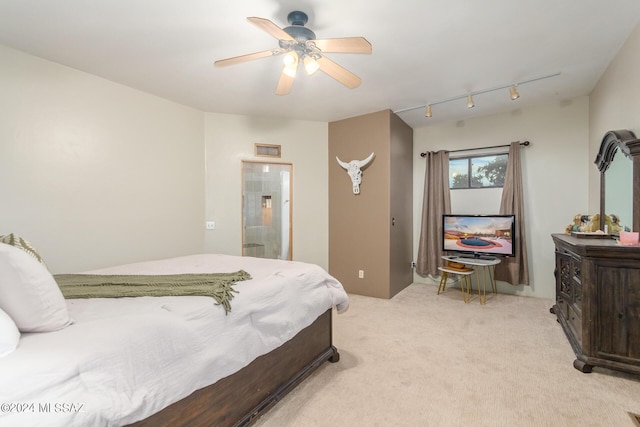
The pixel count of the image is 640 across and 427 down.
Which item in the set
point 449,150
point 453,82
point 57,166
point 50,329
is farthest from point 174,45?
point 449,150

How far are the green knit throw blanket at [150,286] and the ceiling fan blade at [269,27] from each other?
147 cm

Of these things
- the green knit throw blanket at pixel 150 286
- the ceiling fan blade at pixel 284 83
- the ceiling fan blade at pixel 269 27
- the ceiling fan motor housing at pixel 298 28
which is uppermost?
the ceiling fan motor housing at pixel 298 28

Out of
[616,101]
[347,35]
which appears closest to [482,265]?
[616,101]

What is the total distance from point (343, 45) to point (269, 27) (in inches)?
19.5

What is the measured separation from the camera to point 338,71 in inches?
89.3

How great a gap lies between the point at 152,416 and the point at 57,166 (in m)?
2.56

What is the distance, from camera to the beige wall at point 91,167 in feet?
7.89

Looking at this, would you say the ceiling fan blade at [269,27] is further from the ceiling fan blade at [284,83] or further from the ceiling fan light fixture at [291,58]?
the ceiling fan blade at [284,83]

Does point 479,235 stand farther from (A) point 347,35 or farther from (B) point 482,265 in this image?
(A) point 347,35

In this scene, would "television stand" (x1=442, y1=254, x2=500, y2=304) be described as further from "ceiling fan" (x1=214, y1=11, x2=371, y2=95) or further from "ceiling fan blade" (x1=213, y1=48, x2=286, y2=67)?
"ceiling fan blade" (x1=213, y1=48, x2=286, y2=67)

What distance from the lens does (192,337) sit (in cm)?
127

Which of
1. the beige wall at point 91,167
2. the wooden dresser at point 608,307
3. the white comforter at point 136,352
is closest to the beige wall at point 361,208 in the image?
the beige wall at point 91,167

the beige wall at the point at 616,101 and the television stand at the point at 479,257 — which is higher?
the beige wall at the point at 616,101

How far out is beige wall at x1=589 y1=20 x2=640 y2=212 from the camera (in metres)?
2.33
